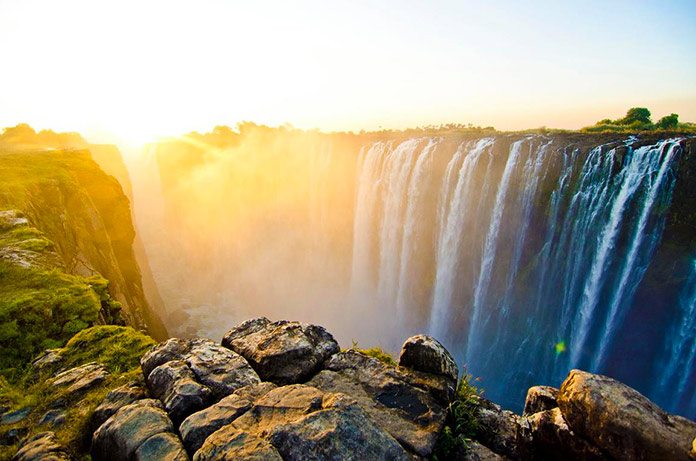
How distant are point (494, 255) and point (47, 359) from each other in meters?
22.0

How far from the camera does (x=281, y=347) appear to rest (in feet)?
17.7

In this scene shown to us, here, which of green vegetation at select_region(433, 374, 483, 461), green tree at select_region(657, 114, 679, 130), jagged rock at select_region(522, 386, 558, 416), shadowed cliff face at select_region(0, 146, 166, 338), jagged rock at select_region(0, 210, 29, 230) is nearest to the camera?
green vegetation at select_region(433, 374, 483, 461)

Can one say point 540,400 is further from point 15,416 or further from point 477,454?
point 15,416

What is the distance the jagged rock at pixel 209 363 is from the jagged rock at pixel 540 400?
4240mm

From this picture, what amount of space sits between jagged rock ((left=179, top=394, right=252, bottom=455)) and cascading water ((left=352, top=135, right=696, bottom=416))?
1921 cm

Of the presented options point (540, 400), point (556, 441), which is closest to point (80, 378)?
point (556, 441)

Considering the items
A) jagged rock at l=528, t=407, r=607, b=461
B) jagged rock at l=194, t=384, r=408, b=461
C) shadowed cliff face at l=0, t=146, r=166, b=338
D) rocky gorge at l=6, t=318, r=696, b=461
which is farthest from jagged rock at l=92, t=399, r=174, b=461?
shadowed cliff face at l=0, t=146, r=166, b=338

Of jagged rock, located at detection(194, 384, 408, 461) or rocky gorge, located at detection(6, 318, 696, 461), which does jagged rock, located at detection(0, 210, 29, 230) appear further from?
jagged rock, located at detection(194, 384, 408, 461)

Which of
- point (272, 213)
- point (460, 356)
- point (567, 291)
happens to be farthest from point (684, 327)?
point (272, 213)

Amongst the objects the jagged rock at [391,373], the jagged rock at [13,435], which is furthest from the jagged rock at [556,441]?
the jagged rock at [13,435]

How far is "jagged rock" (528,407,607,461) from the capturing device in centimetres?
358

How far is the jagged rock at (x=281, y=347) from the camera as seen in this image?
507 cm

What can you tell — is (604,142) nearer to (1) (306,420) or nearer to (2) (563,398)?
(2) (563,398)

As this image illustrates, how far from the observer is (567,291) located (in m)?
18.1
